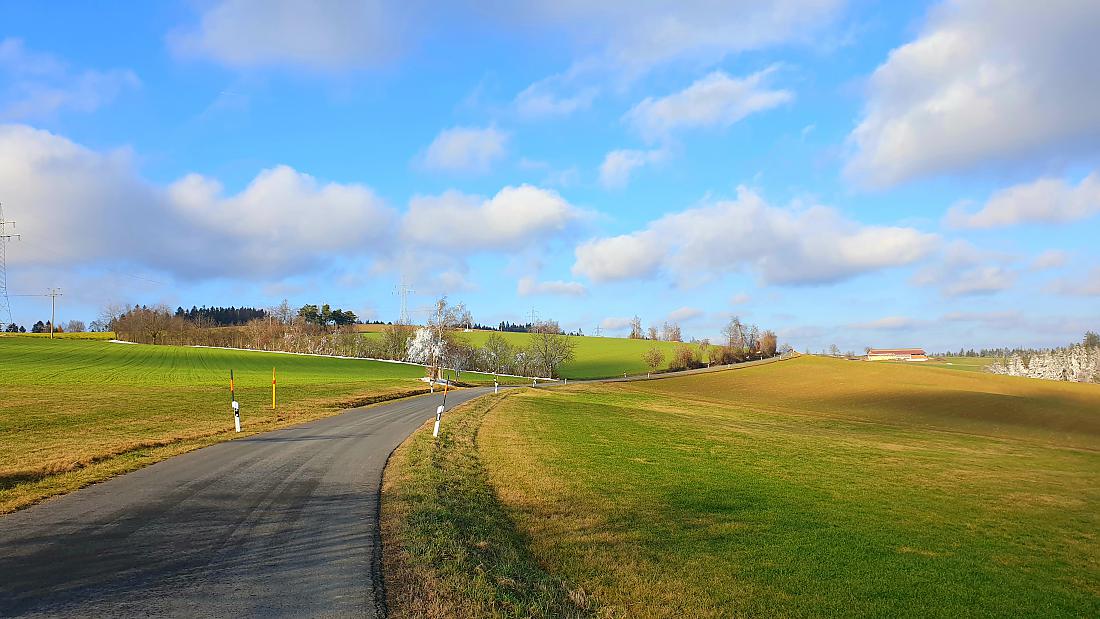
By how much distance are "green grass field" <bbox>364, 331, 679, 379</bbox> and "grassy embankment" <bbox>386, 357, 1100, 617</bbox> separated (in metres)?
97.5

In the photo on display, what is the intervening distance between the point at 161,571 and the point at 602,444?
15.6m

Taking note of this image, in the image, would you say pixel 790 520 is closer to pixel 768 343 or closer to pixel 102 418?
pixel 102 418

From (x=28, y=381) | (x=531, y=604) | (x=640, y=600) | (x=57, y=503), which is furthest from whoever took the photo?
(x=28, y=381)

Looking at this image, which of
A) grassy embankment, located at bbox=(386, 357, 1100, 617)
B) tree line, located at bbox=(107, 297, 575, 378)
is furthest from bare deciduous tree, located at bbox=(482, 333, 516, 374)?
grassy embankment, located at bbox=(386, 357, 1100, 617)

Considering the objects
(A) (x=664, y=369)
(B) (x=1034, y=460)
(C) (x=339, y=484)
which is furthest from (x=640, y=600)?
(A) (x=664, y=369)

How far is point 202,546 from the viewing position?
7.71m

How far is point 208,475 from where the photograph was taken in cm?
1255

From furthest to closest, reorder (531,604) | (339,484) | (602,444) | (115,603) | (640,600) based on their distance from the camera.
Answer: (602,444) → (339,484) → (640,600) → (531,604) → (115,603)

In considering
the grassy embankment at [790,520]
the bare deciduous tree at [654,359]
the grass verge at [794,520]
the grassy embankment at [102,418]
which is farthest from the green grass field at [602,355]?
the grassy embankment at [790,520]

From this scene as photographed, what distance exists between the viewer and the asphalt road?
19.3 ft

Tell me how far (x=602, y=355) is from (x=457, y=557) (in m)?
138

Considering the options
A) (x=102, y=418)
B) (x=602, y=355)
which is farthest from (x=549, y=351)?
(x=102, y=418)

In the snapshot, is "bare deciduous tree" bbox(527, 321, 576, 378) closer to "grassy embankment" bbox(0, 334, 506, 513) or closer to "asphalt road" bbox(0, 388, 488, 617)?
"grassy embankment" bbox(0, 334, 506, 513)

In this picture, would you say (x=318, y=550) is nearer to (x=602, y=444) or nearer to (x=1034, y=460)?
(x=602, y=444)
